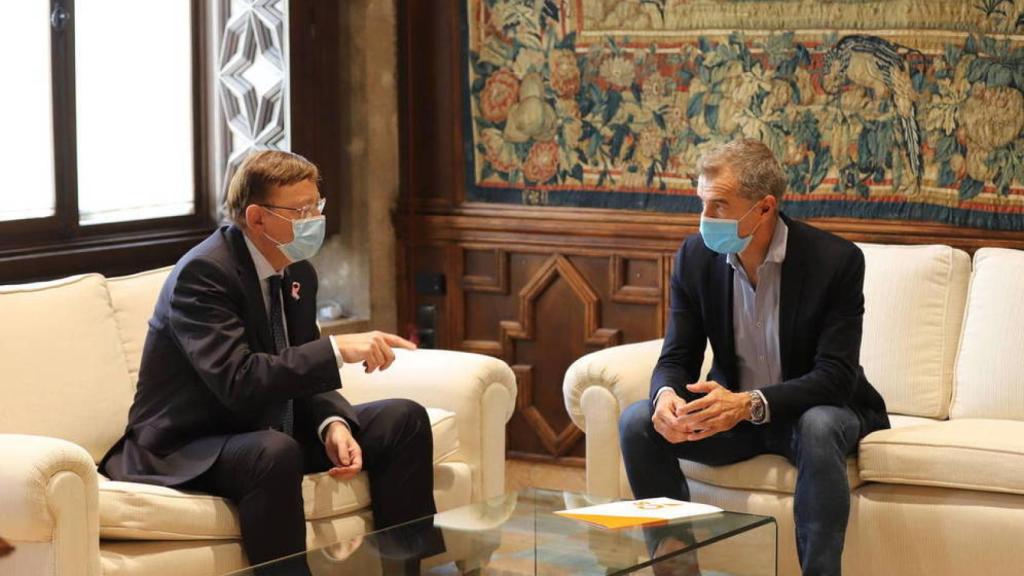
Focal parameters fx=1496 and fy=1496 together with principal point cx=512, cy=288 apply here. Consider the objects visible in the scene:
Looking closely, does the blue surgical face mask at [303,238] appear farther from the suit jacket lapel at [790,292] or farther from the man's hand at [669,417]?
the suit jacket lapel at [790,292]

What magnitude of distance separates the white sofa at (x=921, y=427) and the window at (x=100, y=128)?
65.5 inches

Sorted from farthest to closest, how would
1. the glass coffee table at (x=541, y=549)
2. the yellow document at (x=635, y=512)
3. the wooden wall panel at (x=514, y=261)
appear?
the wooden wall panel at (x=514, y=261), the yellow document at (x=635, y=512), the glass coffee table at (x=541, y=549)

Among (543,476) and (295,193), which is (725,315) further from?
(543,476)

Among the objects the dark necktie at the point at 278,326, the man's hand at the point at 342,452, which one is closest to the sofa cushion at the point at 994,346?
the man's hand at the point at 342,452

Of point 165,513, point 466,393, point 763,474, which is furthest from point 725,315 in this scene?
point 165,513

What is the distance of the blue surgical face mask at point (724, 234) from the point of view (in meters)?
3.56

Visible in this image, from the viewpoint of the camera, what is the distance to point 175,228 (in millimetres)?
4957

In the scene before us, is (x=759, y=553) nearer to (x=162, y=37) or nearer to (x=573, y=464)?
(x=573, y=464)

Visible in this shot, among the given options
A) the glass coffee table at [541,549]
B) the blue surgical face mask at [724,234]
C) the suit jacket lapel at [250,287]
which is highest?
the blue surgical face mask at [724,234]

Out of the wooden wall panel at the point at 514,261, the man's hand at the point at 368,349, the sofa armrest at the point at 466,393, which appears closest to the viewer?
the man's hand at the point at 368,349

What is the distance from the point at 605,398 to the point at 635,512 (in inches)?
32.1

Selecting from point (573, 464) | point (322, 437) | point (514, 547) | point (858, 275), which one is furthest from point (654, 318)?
point (514, 547)

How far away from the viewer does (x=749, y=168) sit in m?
3.58

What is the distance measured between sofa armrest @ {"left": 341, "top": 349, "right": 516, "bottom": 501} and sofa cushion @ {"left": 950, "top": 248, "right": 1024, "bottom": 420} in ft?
3.99
